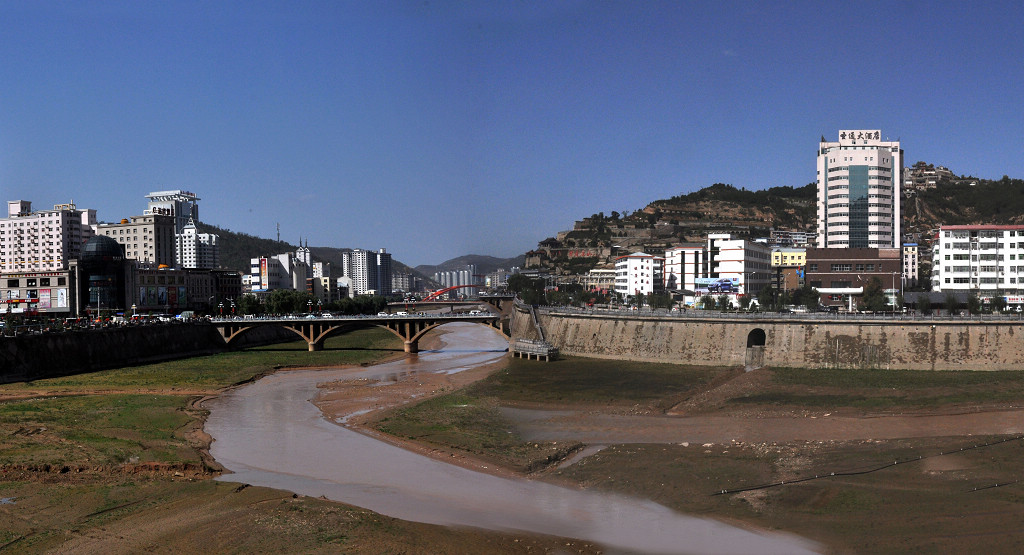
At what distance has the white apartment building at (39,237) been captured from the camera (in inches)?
6924

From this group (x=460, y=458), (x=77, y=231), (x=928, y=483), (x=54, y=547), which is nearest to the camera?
(x=54, y=547)

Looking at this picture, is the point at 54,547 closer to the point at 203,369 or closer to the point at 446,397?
the point at 446,397

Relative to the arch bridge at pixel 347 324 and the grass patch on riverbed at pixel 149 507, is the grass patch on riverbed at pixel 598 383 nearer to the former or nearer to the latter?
the grass patch on riverbed at pixel 149 507

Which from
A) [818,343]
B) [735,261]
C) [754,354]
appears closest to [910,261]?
[735,261]

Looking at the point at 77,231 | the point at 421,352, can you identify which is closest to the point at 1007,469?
the point at 421,352

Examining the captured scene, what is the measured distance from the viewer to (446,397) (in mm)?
60875

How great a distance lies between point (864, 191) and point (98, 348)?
119 m

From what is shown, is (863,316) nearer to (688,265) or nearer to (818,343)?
(818,343)

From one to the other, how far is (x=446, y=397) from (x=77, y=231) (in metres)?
153

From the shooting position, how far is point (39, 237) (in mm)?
177500

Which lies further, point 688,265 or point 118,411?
point 688,265

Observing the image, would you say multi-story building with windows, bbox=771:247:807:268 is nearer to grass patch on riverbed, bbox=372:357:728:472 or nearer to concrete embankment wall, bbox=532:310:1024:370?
concrete embankment wall, bbox=532:310:1024:370

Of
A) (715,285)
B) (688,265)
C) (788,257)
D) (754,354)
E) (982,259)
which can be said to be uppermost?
(788,257)

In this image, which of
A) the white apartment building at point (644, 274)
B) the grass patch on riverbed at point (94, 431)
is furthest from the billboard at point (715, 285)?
the grass patch on riverbed at point (94, 431)
